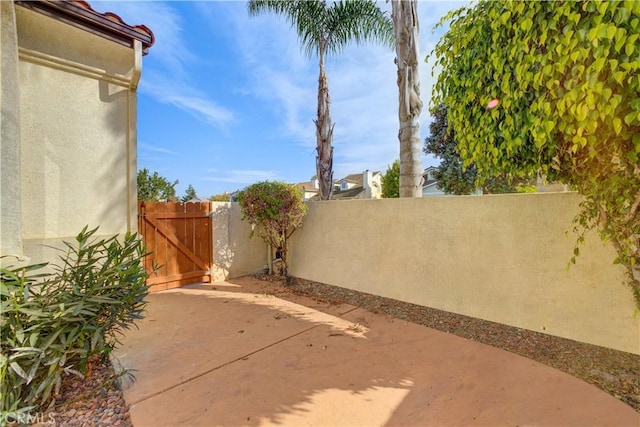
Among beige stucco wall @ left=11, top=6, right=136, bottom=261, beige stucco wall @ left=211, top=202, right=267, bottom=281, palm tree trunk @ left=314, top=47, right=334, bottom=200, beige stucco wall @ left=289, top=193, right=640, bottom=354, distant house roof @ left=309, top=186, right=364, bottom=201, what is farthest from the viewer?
distant house roof @ left=309, top=186, right=364, bottom=201

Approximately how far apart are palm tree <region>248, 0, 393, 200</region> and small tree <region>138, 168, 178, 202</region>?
15.1 metres

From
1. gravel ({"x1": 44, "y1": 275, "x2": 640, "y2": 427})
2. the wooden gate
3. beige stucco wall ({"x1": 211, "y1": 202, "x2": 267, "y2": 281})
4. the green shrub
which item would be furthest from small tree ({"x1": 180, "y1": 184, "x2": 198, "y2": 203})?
the green shrub

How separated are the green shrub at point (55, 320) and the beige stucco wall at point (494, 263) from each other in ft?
14.3

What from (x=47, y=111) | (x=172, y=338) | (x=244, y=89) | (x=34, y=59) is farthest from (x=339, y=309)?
(x=244, y=89)

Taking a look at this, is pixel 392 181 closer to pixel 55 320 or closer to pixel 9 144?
pixel 9 144

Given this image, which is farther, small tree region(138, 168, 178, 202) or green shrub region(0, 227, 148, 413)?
small tree region(138, 168, 178, 202)

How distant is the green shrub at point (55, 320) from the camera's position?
7.66ft

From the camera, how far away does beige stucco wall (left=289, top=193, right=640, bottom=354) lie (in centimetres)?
359

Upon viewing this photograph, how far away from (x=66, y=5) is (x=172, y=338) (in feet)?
16.0

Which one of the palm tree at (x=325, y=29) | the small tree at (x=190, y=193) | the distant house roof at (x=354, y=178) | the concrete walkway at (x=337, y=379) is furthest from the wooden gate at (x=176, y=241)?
the distant house roof at (x=354, y=178)

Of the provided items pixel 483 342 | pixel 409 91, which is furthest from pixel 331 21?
pixel 483 342

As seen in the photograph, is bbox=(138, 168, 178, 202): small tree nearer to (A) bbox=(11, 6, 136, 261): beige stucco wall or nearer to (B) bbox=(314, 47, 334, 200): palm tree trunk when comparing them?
(B) bbox=(314, 47, 334, 200): palm tree trunk

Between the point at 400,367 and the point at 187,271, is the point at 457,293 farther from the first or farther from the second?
the point at 187,271

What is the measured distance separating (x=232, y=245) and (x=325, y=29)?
7464mm
